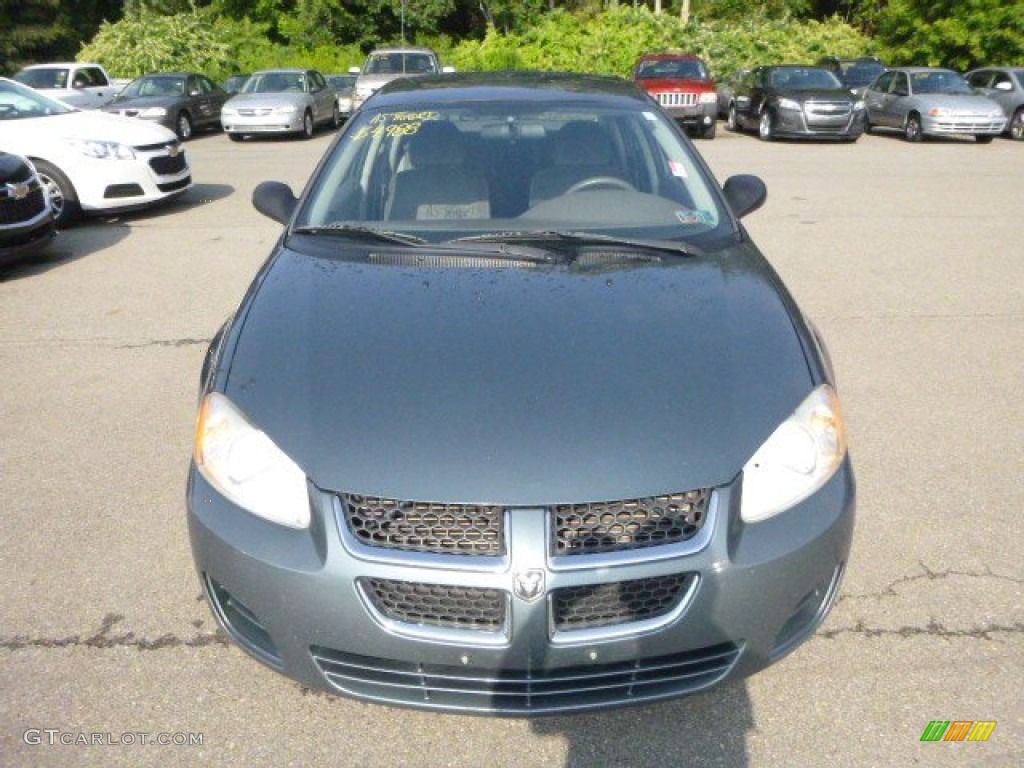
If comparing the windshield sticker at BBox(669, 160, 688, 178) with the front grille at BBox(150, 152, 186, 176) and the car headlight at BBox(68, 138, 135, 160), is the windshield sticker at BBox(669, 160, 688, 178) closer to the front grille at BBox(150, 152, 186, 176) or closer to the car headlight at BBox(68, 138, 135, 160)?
the car headlight at BBox(68, 138, 135, 160)

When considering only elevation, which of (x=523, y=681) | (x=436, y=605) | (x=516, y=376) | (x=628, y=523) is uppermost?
(x=516, y=376)

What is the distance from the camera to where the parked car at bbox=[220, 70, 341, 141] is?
62.2 feet

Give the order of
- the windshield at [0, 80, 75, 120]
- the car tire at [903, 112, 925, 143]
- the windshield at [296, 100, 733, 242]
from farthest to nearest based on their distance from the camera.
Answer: the car tire at [903, 112, 925, 143]
the windshield at [0, 80, 75, 120]
the windshield at [296, 100, 733, 242]

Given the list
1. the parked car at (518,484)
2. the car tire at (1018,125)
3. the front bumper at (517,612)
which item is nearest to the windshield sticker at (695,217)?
the parked car at (518,484)

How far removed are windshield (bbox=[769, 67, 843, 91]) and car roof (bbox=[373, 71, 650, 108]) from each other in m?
16.2

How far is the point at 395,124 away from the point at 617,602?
2.55m


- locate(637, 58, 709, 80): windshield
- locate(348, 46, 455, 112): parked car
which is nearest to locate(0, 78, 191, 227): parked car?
locate(348, 46, 455, 112): parked car

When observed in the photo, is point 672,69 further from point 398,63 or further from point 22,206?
point 22,206

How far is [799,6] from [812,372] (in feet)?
162

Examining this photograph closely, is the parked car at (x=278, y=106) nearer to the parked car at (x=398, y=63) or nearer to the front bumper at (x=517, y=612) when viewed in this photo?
the parked car at (x=398, y=63)

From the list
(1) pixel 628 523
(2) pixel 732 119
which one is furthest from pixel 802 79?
(1) pixel 628 523

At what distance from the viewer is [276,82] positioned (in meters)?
20.6

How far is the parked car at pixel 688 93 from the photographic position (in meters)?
18.7

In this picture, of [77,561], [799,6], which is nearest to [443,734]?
[77,561]
